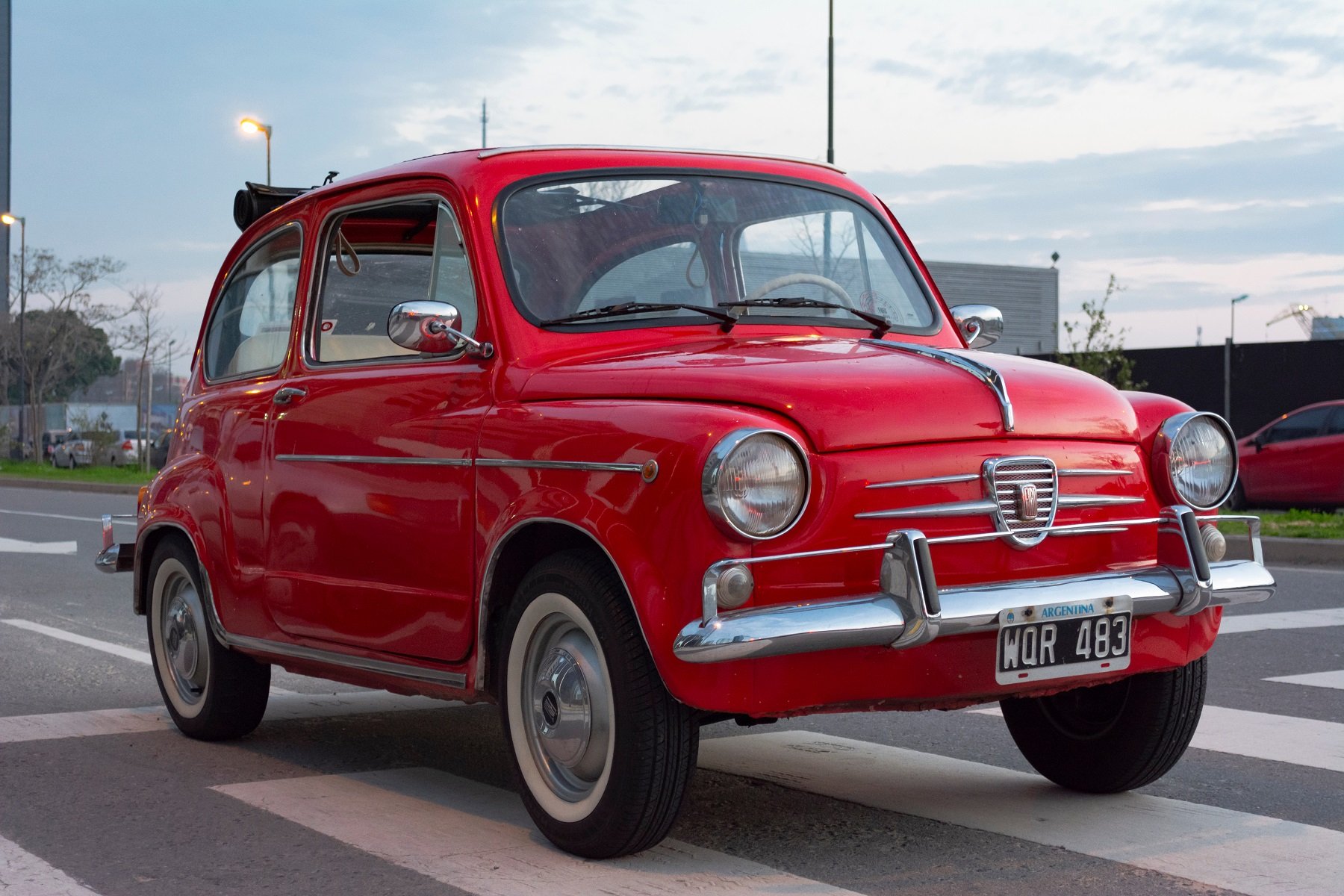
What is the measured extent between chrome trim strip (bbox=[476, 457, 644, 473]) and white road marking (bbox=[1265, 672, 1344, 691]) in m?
4.29

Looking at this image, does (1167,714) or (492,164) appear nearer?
(1167,714)

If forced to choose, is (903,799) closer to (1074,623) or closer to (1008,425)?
(1074,623)

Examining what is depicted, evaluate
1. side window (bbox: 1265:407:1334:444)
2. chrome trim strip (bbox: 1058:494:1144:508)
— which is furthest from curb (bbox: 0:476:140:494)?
chrome trim strip (bbox: 1058:494:1144:508)

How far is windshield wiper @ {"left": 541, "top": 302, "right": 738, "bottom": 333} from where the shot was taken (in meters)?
4.75

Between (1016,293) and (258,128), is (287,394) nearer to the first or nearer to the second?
(258,128)

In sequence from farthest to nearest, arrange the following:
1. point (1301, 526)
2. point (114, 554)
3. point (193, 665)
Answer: point (1301, 526)
point (114, 554)
point (193, 665)

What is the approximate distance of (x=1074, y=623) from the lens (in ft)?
13.2

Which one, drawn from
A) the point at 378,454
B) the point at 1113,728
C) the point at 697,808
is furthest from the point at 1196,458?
the point at 378,454

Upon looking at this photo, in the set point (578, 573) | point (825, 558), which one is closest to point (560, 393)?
point (578, 573)

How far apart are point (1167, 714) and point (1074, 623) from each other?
2.51 ft

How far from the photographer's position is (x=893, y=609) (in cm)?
373

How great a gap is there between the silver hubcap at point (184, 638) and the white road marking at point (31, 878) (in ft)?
5.70

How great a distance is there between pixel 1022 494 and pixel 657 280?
1.44m

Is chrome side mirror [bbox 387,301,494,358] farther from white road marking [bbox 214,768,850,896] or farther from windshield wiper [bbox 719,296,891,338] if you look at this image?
white road marking [bbox 214,768,850,896]
